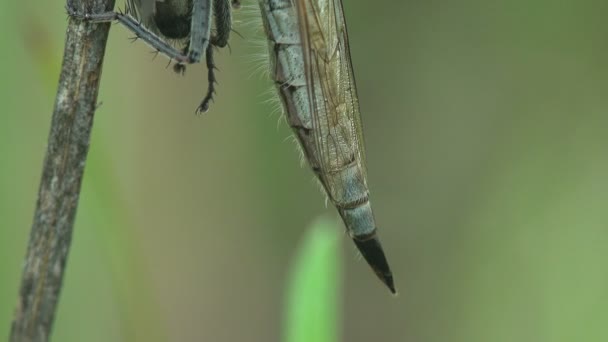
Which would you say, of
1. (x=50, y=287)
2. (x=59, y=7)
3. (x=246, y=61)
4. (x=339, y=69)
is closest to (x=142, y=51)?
(x=246, y=61)

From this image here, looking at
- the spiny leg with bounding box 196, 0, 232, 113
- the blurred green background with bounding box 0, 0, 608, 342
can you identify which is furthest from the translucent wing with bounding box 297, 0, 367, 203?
the spiny leg with bounding box 196, 0, 232, 113

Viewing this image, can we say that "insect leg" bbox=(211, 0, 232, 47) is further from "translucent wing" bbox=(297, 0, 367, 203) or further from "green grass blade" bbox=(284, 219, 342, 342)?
"green grass blade" bbox=(284, 219, 342, 342)

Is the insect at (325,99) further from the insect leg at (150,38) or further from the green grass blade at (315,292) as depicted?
the green grass blade at (315,292)

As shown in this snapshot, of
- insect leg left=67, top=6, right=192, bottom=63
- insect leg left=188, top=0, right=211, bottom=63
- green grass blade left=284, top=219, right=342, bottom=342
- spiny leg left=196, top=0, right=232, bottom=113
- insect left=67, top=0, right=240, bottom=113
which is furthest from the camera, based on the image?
spiny leg left=196, top=0, right=232, bottom=113

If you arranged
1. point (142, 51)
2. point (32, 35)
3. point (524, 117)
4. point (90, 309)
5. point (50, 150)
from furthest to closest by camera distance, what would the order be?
point (524, 117), point (142, 51), point (90, 309), point (32, 35), point (50, 150)

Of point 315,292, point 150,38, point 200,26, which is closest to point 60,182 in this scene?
point 315,292

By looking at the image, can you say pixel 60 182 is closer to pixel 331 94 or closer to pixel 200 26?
pixel 200 26

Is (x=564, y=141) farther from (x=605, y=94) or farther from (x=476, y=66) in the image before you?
(x=476, y=66)
